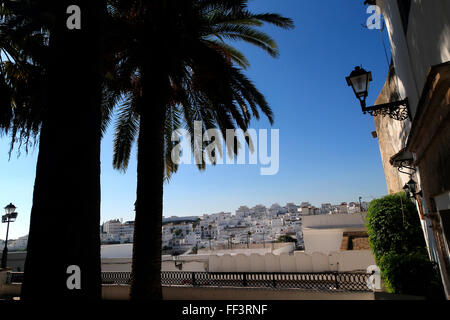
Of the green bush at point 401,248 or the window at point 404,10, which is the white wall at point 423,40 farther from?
the green bush at point 401,248

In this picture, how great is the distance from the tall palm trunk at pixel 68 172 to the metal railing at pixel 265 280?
6.93 meters

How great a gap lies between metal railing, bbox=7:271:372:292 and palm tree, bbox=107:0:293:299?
3889 millimetres

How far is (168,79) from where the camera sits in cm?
629

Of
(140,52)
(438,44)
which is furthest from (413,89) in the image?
(140,52)

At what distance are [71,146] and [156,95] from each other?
11.8 ft

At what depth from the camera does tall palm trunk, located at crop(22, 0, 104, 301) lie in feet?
7.27

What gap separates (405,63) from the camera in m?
4.58

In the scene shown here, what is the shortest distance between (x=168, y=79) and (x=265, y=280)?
22.2ft

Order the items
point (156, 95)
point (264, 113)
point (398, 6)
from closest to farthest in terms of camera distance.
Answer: point (398, 6) → point (156, 95) → point (264, 113)

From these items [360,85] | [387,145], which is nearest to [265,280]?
[360,85]

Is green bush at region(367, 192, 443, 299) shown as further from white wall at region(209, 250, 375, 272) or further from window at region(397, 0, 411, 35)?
window at region(397, 0, 411, 35)

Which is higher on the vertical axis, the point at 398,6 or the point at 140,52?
the point at 140,52

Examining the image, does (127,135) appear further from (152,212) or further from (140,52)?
(152,212)
